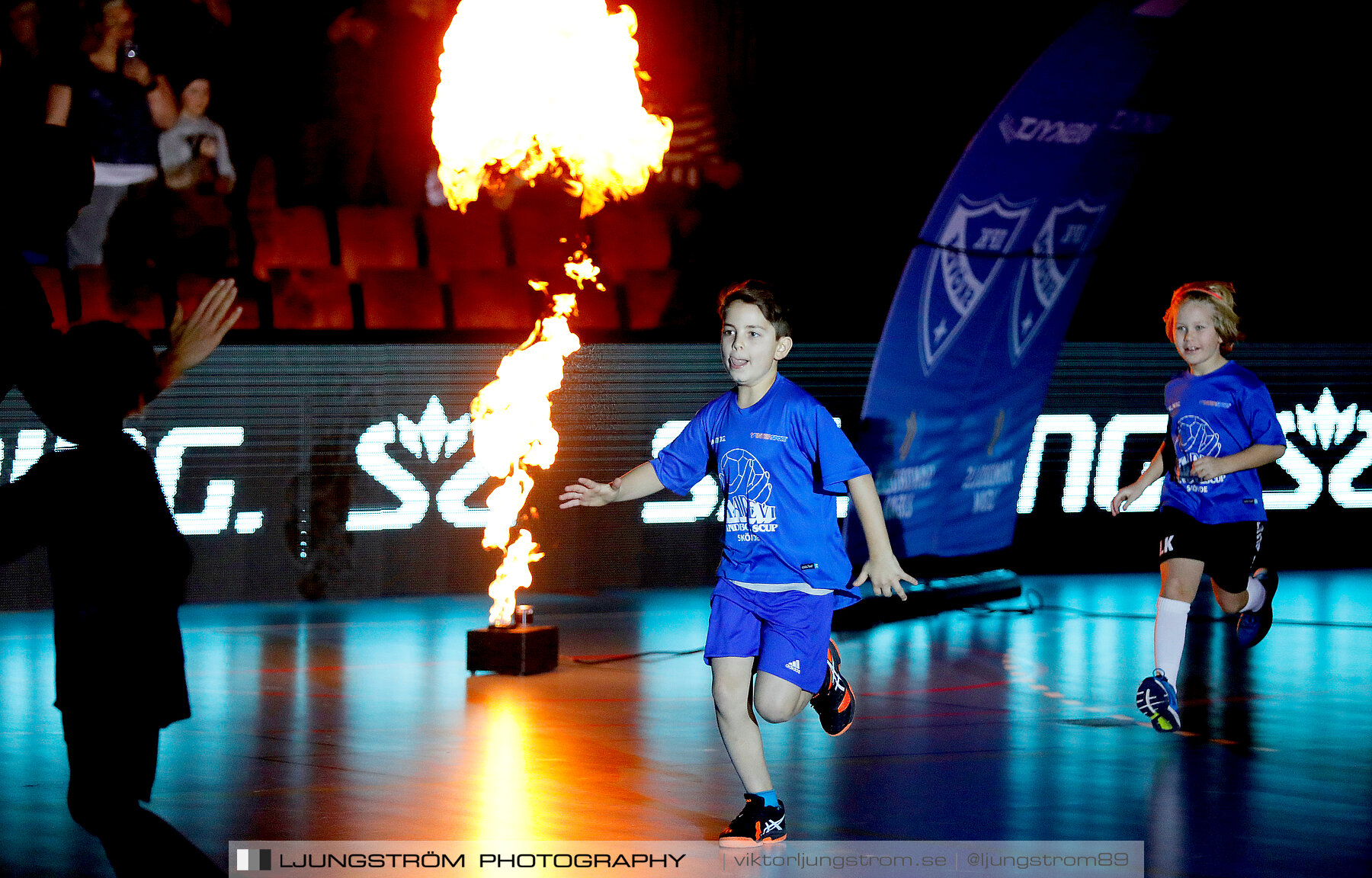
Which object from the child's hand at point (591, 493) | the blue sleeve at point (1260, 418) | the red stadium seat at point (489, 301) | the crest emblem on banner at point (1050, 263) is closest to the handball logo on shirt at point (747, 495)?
the child's hand at point (591, 493)

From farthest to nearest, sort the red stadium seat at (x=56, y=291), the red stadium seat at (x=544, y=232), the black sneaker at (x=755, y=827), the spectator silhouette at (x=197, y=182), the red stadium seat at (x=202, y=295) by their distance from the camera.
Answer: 1. the red stadium seat at (x=544, y=232)
2. the spectator silhouette at (x=197, y=182)
3. the red stadium seat at (x=202, y=295)
4. the red stadium seat at (x=56, y=291)
5. the black sneaker at (x=755, y=827)

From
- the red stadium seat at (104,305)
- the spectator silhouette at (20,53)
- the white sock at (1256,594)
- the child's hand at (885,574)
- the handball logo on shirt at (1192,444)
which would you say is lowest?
the white sock at (1256,594)

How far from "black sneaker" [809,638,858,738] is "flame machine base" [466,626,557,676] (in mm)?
3269

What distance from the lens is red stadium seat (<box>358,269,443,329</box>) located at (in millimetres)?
12680

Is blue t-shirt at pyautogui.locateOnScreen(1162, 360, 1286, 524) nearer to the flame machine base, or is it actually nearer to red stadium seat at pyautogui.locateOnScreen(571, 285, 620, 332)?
the flame machine base

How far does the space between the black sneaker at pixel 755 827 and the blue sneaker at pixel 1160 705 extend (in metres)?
2.48

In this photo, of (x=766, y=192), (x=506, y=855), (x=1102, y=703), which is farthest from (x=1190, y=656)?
(x=766, y=192)

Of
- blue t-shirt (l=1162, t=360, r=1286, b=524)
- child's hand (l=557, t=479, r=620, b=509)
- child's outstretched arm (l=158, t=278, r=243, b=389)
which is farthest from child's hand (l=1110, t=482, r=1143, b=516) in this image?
child's outstretched arm (l=158, t=278, r=243, b=389)

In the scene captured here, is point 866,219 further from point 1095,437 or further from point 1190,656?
point 1190,656

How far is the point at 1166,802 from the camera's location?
5.50 m

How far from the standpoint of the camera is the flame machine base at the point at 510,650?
8.51 m

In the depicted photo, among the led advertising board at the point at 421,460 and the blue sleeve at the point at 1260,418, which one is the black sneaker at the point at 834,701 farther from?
the led advertising board at the point at 421,460

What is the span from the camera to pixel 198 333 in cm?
438

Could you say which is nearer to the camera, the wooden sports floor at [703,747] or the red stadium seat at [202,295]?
the wooden sports floor at [703,747]
